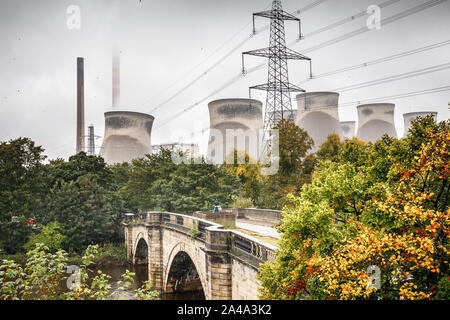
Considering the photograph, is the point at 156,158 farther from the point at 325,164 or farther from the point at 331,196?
the point at 331,196

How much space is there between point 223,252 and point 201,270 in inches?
156

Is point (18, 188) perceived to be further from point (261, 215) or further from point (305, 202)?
point (305, 202)

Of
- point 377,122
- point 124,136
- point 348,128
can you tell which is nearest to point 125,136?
point 124,136

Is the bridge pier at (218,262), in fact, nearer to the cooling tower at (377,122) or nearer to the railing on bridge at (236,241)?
the railing on bridge at (236,241)

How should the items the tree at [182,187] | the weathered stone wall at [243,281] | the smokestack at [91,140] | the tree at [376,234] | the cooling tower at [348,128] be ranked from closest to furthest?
the tree at [376,234] < the weathered stone wall at [243,281] < the tree at [182,187] < the smokestack at [91,140] < the cooling tower at [348,128]

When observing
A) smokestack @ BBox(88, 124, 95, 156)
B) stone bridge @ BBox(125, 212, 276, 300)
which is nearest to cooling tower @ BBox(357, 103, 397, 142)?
stone bridge @ BBox(125, 212, 276, 300)

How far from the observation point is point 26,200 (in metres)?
37.3

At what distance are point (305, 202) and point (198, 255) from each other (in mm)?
12572

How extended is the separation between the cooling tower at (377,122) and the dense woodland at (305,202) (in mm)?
32160

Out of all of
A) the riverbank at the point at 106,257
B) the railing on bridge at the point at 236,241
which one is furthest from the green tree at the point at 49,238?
the railing on bridge at the point at 236,241

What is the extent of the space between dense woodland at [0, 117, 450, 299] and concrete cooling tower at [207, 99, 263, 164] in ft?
28.0

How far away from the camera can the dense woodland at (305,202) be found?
7.34 m

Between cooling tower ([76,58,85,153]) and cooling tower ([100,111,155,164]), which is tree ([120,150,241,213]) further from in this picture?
cooling tower ([76,58,85,153])

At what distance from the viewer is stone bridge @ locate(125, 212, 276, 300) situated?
553 inches
